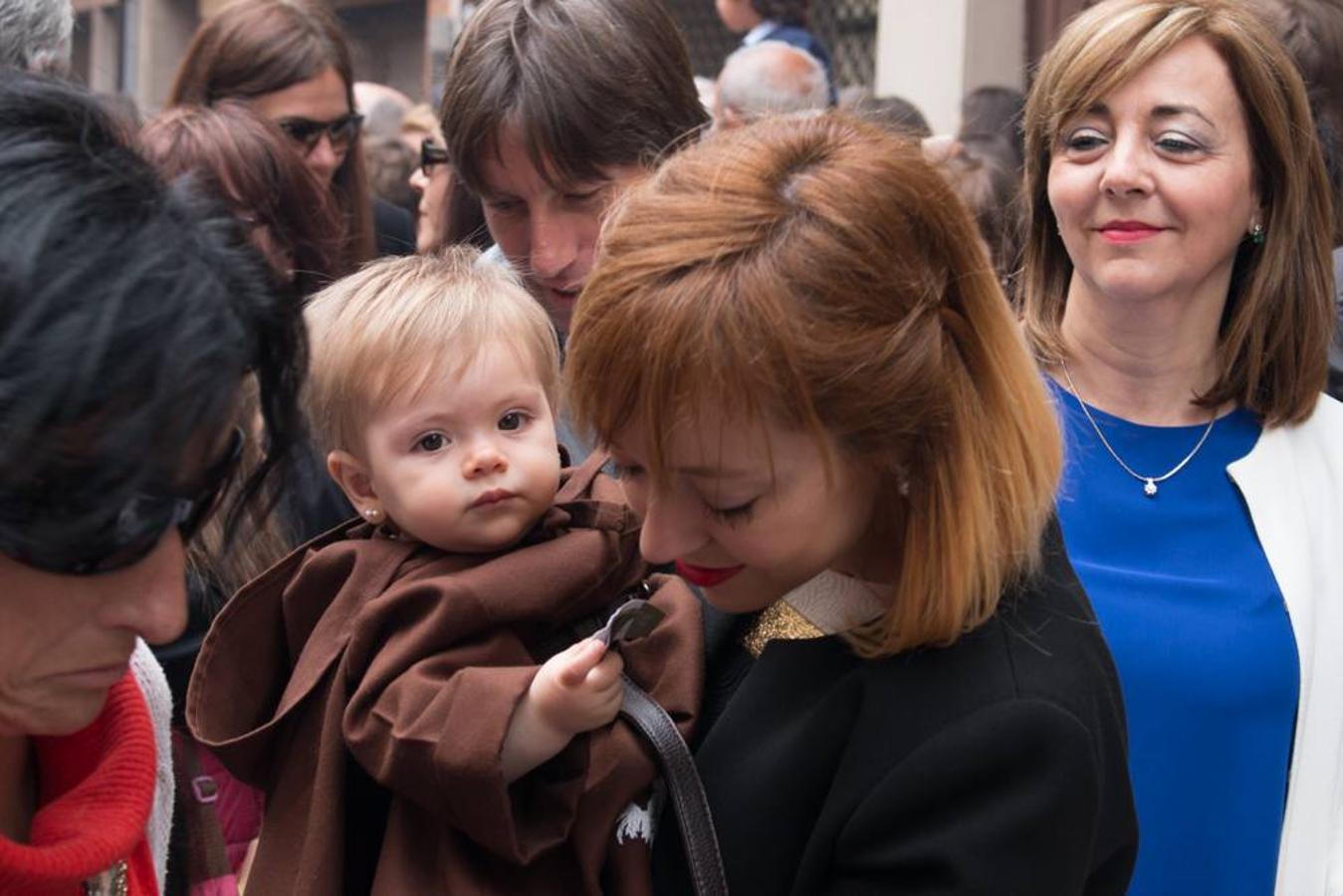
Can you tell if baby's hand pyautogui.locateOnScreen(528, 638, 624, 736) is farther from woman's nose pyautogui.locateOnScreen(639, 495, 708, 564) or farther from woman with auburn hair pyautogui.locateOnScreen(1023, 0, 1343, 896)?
woman with auburn hair pyautogui.locateOnScreen(1023, 0, 1343, 896)

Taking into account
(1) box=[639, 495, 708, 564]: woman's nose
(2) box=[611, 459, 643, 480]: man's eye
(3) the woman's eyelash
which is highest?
(2) box=[611, 459, 643, 480]: man's eye

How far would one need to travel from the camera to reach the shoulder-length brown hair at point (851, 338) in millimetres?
1814

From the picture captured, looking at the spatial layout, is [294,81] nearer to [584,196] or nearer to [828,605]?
[584,196]

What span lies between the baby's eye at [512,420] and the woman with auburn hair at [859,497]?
372 mm

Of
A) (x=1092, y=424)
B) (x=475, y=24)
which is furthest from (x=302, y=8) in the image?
(x=1092, y=424)

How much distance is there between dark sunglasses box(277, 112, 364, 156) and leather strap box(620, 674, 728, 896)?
101 inches

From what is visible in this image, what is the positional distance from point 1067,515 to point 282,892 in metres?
1.35

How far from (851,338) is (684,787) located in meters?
0.54

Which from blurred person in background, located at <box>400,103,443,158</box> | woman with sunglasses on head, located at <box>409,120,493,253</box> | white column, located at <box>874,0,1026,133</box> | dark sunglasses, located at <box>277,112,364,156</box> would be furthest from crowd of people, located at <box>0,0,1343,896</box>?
white column, located at <box>874,0,1026,133</box>

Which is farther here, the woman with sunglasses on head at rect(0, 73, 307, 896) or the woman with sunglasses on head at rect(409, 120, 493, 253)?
the woman with sunglasses on head at rect(409, 120, 493, 253)

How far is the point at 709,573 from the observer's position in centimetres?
198

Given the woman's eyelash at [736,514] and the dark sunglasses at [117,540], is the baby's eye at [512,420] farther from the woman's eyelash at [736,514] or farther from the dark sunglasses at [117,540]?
the dark sunglasses at [117,540]

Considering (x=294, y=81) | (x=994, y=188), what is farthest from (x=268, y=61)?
A: (x=994, y=188)

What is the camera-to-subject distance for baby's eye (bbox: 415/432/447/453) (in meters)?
2.29
